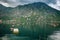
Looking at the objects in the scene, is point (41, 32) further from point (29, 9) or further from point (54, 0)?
point (54, 0)

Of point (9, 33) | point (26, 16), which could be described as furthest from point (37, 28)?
point (9, 33)

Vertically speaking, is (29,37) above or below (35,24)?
below

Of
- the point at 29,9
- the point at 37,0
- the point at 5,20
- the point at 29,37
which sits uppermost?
the point at 37,0

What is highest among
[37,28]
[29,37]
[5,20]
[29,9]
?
[29,9]

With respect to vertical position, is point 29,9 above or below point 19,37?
above

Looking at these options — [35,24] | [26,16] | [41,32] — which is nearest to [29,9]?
[26,16]

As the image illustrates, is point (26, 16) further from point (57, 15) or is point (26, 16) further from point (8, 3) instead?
point (57, 15)
